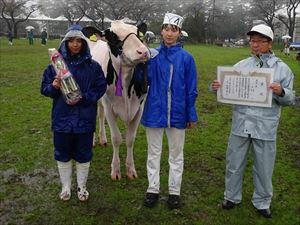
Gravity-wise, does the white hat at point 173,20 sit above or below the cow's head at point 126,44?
above

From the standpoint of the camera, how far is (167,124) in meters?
4.19

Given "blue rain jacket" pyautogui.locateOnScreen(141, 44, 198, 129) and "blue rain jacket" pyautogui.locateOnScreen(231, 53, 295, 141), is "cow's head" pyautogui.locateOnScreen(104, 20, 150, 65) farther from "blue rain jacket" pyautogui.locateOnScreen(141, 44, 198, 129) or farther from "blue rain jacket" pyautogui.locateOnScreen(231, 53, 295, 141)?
"blue rain jacket" pyautogui.locateOnScreen(231, 53, 295, 141)

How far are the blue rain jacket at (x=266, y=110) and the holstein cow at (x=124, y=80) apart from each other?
1.20 metres

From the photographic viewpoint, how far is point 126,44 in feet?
14.4

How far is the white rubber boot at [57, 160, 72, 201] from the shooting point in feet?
14.8

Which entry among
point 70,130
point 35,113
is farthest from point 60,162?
point 35,113

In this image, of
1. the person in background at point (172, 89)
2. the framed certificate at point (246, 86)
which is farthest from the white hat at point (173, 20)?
the framed certificate at point (246, 86)

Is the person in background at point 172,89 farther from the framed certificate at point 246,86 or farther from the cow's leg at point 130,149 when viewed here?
the cow's leg at point 130,149

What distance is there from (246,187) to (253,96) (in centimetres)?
162

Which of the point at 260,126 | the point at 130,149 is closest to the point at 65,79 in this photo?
the point at 130,149

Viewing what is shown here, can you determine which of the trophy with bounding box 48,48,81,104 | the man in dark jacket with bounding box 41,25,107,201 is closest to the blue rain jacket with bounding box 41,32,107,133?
the man in dark jacket with bounding box 41,25,107,201

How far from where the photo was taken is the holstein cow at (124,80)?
4.39 metres

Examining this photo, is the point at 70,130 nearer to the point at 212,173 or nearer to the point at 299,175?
the point at 212,173

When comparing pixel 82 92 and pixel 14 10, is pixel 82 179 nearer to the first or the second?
pixel 82 92
